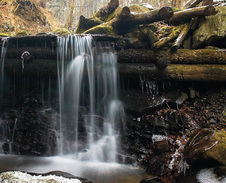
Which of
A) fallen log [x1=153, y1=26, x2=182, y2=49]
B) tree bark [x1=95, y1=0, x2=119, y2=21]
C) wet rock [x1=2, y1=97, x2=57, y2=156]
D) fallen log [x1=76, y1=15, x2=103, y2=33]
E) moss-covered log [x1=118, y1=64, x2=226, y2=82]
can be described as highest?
tree bark [x1=95, y1=0, x2=119, y2=21]

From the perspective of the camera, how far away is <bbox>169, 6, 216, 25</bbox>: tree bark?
19.2 feet

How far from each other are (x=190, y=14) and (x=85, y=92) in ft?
16.9

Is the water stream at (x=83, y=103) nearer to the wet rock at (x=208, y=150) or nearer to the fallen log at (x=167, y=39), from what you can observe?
the fallen log at (x=167, y=39)

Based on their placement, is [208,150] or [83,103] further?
[83,103]

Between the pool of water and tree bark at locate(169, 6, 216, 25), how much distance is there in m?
5.91

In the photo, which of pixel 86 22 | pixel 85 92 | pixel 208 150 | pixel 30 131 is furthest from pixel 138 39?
pixel 30 131

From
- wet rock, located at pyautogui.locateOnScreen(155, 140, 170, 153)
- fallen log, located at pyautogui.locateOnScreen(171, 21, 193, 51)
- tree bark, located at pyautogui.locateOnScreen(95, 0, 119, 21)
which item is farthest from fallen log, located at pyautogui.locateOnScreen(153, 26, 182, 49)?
tree bark, located at pyautogui.locateOnScreen(95, 0, 119, 21)

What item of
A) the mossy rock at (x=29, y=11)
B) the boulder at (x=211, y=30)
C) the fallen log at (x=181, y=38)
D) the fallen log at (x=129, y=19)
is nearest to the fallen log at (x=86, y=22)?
the fallen log at (x=129, y=19)

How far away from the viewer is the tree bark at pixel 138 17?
6.20m

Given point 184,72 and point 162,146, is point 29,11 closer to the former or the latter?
point 184,72

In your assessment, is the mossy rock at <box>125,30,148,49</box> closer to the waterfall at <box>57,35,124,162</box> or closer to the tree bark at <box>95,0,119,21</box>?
the waterfall at <box>57,35,124,162</box>

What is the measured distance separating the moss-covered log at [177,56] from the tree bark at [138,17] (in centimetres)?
141

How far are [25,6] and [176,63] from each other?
16.2 meters

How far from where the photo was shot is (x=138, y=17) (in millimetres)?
6664
